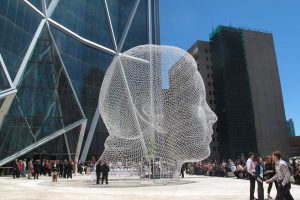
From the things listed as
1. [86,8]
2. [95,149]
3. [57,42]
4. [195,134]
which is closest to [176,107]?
[195,134]

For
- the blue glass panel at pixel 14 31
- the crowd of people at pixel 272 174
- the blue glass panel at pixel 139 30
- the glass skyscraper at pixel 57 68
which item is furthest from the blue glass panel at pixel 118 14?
the crowd of people at pixel 272 174

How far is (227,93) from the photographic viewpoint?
275 ft

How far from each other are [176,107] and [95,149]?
81.7 ft

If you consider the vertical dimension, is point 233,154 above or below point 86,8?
below

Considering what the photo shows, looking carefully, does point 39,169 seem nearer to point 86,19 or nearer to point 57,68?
point 57,68

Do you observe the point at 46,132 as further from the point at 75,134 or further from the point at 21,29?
the point at 21,29

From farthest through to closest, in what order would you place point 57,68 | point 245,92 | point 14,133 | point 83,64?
point 245,92
point 83,64
point 57,68
point 14,133

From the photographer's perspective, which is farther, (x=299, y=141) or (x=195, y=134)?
(x=299, y=141)

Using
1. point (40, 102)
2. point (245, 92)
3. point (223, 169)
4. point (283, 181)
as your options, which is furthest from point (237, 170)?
point (245, 92)

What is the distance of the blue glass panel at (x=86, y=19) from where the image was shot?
3797cm

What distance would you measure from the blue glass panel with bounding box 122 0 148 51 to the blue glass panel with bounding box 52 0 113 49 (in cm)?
374

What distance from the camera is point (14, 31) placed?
29438 millimetres

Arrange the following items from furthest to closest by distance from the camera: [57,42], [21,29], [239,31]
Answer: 1. [239,31]
2. [57,42]
3. [21,29]

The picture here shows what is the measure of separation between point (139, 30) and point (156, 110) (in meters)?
33.4
